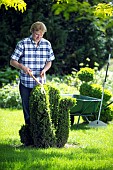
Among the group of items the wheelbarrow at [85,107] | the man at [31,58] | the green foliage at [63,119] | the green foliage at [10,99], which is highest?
the man at [31,58]

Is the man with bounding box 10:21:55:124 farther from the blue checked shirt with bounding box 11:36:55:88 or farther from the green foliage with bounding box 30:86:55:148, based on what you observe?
the green foliage with bounding box 30:86:55:148

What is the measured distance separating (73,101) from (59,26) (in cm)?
843

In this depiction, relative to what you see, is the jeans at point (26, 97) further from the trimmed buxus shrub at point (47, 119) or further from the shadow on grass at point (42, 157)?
the shadow on grass at point (42, 157)

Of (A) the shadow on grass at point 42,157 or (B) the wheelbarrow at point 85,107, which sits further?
(B) the wheelbarrow at point 85,107

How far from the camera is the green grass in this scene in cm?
540

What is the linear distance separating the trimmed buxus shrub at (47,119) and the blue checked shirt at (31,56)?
1.14 feet

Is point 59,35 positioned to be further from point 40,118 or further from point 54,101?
point 40,118

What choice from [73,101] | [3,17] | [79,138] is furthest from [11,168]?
[3,17]

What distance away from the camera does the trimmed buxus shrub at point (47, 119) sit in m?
6.53

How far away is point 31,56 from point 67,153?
1471 millimetres

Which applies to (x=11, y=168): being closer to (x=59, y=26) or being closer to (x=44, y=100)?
(x=44, y=100)

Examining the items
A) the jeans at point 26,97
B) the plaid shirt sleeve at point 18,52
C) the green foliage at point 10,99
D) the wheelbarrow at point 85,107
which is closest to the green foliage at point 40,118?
the jeans at point 26,97

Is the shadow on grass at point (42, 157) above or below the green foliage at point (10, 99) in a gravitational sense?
above

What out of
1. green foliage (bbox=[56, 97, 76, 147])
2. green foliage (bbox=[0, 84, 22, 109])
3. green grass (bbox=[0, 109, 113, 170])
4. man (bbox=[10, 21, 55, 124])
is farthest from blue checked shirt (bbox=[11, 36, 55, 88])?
green foliage (bbox=[0, 84, 22, 109])
